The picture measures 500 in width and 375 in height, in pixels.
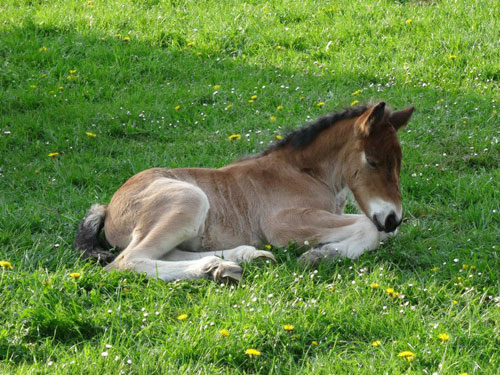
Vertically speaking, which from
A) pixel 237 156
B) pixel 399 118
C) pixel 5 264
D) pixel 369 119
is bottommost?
pixel 237 156

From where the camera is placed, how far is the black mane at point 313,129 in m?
6.35

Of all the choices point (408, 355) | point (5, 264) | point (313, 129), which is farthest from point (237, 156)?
point (408, 355)

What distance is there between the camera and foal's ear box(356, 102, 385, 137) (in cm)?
573

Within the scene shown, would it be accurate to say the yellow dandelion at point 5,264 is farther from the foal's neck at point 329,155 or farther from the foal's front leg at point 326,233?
the foal's neck at point 329,155

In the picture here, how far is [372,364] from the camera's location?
4.02 meters

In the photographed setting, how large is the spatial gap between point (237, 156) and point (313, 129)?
180 cm

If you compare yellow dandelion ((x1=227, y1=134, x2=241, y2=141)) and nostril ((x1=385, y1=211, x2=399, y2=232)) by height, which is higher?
nostril ((x1=385, y1=211, x2=399, y2=232))

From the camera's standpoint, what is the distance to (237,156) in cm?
807

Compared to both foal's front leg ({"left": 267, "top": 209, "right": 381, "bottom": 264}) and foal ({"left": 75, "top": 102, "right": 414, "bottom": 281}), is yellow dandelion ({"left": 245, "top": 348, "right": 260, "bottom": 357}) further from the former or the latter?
foal's front leg ({"left": 267, "top": 209, "right": 381, "bottom": 264})

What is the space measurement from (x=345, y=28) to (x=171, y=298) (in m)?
7.50

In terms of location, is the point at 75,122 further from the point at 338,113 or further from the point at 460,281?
the point at 460,281

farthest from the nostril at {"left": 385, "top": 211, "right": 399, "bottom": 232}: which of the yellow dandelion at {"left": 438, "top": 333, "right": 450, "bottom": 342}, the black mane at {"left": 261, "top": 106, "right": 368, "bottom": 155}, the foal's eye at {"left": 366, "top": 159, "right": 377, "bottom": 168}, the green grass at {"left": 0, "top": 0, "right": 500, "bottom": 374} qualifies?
the yellow dandelion at {"left": 438, "top": 333, "right": 450, "bottom": 342}

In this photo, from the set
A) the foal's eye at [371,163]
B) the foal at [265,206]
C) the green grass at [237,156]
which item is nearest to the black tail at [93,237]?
the foal at [265,206]

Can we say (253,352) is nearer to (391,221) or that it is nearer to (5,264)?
(391,221)
